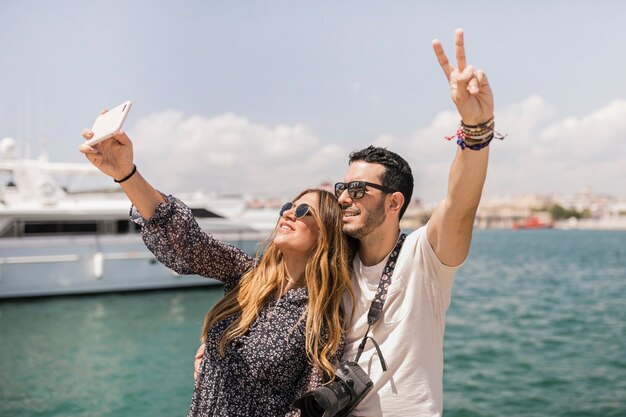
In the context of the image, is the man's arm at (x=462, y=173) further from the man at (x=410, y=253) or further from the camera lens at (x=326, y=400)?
the camera lens at (x=326, y=400)

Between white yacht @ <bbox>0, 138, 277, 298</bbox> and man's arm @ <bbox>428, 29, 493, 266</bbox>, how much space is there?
19.3 m

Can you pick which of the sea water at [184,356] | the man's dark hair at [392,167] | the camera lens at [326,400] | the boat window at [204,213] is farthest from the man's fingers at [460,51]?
the boat window at [204,213]

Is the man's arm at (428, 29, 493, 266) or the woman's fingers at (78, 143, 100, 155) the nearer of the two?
the man's arm at (428, 29, 493, 266)

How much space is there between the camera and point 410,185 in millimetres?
2572

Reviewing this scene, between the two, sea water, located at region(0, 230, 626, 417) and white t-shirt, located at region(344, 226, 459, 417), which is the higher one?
white t-shirt, located at region(344, 226, 459, 417)

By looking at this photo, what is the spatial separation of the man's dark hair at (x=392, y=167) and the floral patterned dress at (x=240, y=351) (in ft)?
1.97

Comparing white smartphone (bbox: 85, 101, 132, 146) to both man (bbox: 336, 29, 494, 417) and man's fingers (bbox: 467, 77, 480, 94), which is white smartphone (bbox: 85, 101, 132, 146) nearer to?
man (bbox: 336, 29, 494, 417)

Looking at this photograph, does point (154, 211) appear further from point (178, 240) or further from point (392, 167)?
point (392, 167)

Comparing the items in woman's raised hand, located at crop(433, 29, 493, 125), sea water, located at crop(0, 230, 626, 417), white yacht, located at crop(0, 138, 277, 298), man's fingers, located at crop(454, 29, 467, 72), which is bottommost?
sea water, located at crop(0, 230, 626, 417)

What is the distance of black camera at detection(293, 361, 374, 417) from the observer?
220 centimetres

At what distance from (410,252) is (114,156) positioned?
3.97 ft

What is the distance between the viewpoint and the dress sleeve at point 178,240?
2275 millimetres

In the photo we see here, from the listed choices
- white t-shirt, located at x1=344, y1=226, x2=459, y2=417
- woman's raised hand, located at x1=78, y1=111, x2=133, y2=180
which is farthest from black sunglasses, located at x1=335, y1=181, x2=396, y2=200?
woman's raised hand, located at x1=78, y1=111, x2=133, y2=180

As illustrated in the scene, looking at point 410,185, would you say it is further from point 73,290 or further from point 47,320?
point 73,290
